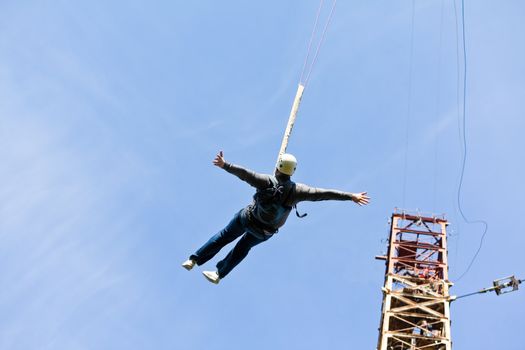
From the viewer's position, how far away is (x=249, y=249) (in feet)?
35.3

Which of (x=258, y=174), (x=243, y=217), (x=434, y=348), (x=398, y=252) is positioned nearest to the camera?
(x=258, y=174)

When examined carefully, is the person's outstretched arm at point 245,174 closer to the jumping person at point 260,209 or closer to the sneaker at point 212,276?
the jumping person at point 260,209

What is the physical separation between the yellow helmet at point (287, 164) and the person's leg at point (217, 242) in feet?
3.68

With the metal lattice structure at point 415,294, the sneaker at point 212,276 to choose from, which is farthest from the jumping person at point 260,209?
the metal lattice structure at point 415,294

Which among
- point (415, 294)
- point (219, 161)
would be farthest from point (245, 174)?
point (415, 294)

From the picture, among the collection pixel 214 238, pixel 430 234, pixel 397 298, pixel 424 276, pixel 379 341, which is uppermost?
pixel 430 234

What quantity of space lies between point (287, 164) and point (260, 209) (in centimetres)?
76

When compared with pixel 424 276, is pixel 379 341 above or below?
below

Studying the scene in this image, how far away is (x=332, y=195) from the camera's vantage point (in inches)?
384

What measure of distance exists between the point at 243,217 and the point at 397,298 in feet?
41.4

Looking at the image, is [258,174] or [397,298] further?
[397,298]

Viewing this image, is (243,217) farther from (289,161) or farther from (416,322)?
(416,322)

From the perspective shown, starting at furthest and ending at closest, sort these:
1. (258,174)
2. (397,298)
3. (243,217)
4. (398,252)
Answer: (398,252)
(397,298)
(243,217)
(258,174)

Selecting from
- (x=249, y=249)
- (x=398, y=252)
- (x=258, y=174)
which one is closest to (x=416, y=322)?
(x=398, y=252)
